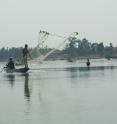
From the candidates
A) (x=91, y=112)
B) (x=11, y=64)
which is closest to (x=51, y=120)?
(x=91, y=112)

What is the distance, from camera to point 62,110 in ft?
58.1

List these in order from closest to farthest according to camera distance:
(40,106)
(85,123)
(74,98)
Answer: (85,123) → (40,106) → (74,98)

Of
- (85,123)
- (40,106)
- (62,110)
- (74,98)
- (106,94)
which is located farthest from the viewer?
(106,94)

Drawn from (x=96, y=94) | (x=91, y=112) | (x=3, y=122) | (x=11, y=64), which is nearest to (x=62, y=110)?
(x=91, y=112)

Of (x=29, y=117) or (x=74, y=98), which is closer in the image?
(x=29, y=117)

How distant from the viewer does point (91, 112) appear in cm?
1688

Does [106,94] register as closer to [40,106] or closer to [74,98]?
[74,98]

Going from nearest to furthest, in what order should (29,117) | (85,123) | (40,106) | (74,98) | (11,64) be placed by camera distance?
(85,123) → (29,117) → (40,106) → (74,98) → (11,64)

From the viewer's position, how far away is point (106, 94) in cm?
2325

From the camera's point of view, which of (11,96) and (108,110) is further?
(11,96)

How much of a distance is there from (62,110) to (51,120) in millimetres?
2185

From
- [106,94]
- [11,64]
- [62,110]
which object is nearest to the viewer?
[62,110]

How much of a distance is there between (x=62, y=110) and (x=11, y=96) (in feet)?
21.8

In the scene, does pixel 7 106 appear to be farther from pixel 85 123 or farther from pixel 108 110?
pixel 85 123
